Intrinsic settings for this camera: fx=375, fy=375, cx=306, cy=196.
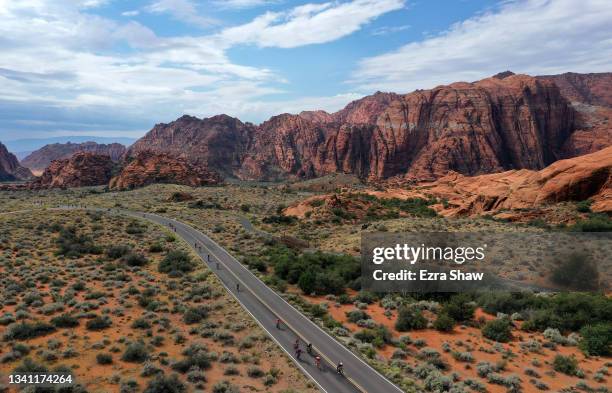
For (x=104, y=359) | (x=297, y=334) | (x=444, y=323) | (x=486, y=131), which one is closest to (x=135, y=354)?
(x=104, y=359)

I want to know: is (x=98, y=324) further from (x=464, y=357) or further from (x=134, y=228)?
(x=134, y=228)

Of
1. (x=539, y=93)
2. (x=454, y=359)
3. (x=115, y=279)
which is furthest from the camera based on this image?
(x=539, y=93)

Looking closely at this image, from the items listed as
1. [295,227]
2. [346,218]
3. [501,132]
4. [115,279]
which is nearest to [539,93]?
[501,132]

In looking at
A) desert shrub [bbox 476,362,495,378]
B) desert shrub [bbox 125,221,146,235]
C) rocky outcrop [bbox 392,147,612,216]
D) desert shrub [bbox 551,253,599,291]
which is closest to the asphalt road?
desert shrub [bbox 476,362,495,378]

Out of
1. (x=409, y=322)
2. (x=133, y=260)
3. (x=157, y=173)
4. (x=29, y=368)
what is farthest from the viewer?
(x=157, y=173)

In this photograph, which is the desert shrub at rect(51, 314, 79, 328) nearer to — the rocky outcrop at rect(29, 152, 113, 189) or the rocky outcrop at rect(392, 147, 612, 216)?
the rocky outcrop at rect(392, 147, 612, 216)

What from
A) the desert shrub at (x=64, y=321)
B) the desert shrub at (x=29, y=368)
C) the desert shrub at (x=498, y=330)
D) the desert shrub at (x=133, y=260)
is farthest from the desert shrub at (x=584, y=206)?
the desert shrub at (x=29, y=368)

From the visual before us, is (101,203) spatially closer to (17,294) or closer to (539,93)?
(17,294)
